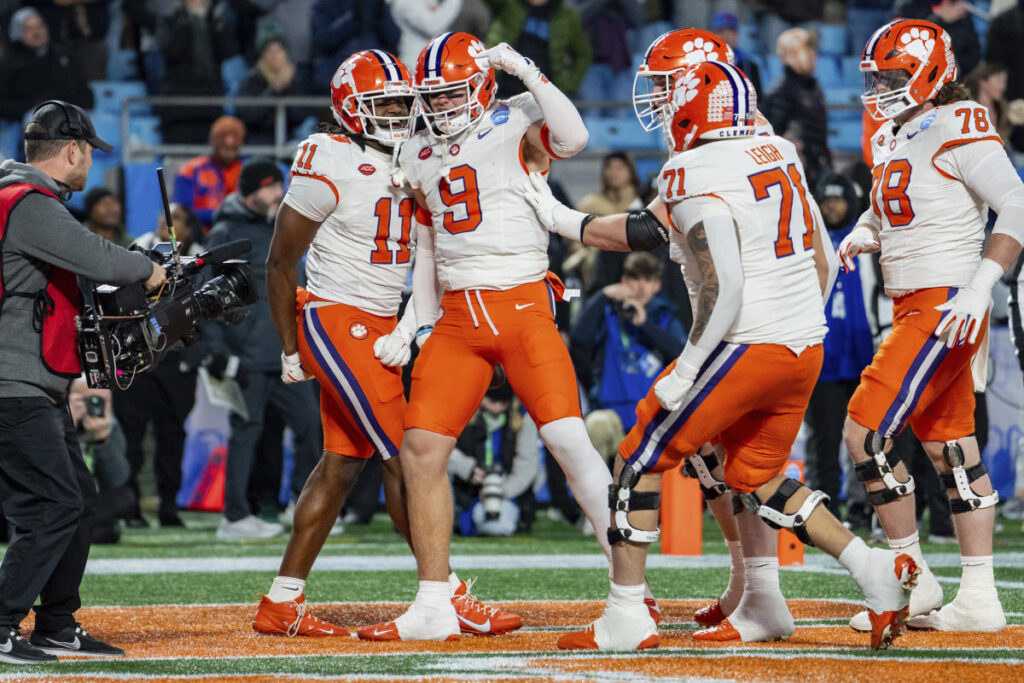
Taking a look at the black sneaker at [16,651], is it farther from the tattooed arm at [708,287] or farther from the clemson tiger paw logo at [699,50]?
the clemson tiger paw logo at [699,50]

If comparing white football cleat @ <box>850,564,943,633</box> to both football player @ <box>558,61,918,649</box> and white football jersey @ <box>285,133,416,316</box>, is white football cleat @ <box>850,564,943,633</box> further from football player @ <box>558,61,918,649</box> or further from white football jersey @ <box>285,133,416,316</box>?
white football jersey @ <box>285,133,416,316</box>

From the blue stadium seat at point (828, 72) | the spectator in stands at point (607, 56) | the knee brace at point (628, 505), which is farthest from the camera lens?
the blue stadium seat at point (828, 72)

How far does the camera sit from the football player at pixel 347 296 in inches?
209

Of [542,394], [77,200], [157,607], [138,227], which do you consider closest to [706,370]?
[542,394]

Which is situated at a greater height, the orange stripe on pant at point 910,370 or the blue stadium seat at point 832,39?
the blue stadium seat at point 832,39

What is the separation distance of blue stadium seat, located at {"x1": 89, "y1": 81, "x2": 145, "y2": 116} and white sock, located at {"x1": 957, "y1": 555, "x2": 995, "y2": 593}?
33.6ft

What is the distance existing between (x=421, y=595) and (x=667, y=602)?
4.98 feet

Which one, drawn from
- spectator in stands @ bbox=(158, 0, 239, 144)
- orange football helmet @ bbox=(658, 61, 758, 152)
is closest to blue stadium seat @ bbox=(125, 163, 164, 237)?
spectator in stands @ bbox=(158, 0, 239, 144)

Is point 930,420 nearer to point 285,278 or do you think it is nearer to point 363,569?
point 285,278

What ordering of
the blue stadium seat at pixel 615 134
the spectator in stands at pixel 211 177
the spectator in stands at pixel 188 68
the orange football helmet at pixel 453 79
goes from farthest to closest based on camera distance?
the blue stadium seat at pixel 615 134 < the spectator in stands at pixel 188 68 < the spectator in stands at pixel 211 177 < the orange football helmet at pixel 453 79

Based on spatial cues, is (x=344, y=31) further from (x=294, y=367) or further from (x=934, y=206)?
(x=934, y=206)

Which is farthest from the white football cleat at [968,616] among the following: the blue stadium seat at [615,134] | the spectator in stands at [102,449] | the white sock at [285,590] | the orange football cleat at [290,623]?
the blue stadium seat at [615,134]

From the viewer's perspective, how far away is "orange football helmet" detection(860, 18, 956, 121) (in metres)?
5.38

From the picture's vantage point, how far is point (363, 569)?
7.80m
